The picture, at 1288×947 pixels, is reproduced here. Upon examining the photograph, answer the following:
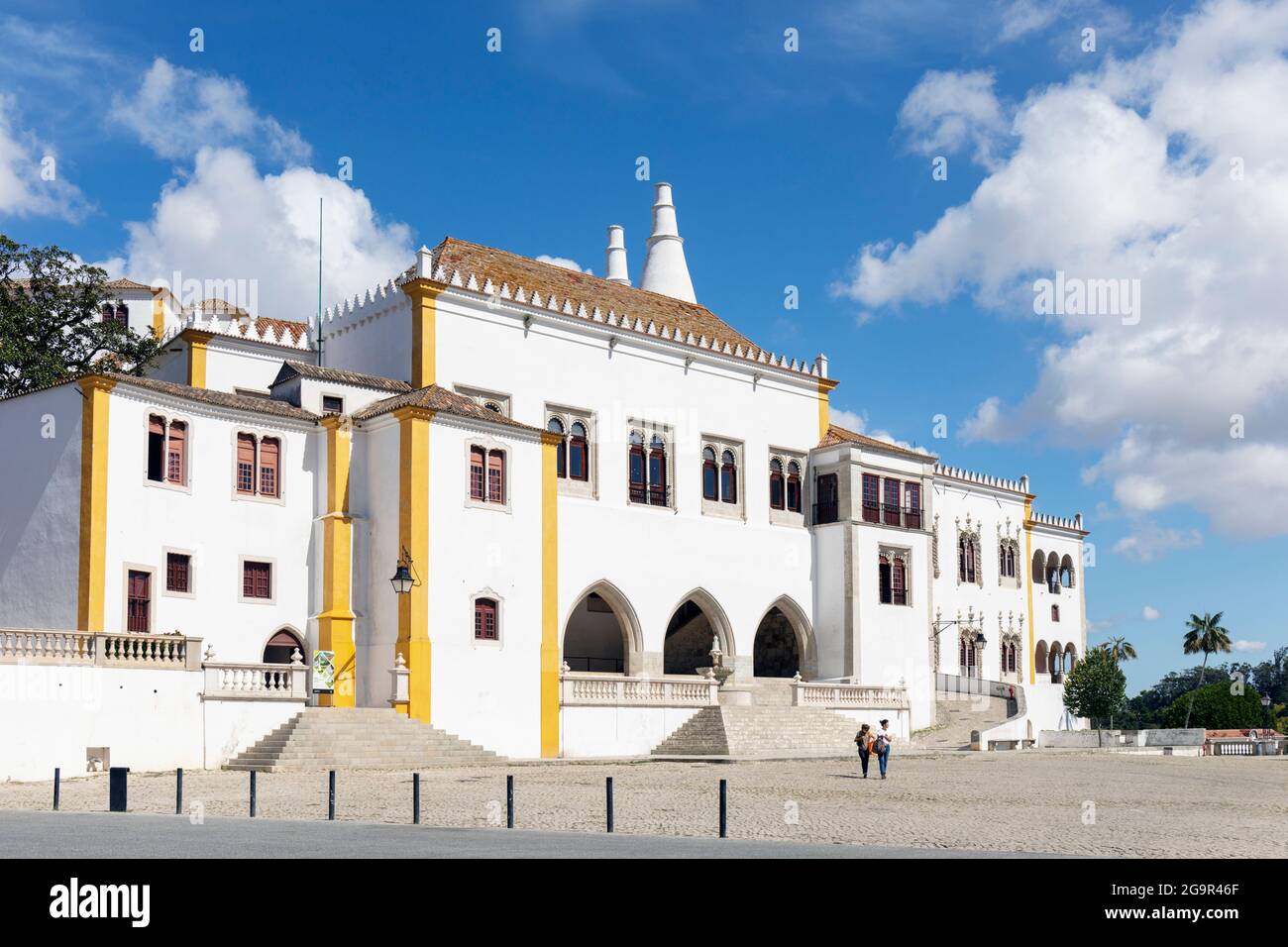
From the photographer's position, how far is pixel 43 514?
3159cm

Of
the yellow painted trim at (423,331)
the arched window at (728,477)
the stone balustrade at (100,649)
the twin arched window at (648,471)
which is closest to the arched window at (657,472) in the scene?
the twin arched window at (648,471)

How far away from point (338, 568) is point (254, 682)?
503 centimetres

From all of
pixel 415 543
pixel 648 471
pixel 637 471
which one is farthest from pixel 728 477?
pixel 415 543

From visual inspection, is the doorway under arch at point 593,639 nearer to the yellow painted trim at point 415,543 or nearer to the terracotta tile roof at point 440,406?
the terracotta tile roof at point 440,406

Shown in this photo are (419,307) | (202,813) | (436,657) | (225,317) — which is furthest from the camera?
(225,317)

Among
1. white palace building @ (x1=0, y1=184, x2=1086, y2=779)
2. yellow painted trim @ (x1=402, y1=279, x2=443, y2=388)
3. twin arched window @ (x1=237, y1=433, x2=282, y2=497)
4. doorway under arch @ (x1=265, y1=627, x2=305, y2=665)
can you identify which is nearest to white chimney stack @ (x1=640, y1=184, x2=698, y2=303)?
white palace building @ (x1=0, y1=184, x2=1086, y2=779)

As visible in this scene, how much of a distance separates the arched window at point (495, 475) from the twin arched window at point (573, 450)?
13.7 feet

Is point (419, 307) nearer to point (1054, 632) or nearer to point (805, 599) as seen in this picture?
point (805, 599)

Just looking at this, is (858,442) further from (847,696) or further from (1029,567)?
(1029,567)

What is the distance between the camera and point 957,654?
55281 mm

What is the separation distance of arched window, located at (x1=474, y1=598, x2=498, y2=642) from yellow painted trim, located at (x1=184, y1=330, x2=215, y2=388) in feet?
31.7

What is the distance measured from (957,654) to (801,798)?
1373 inches

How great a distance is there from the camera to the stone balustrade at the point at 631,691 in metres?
36.3
